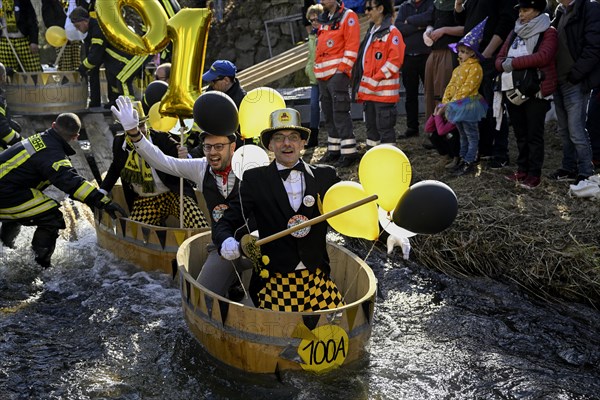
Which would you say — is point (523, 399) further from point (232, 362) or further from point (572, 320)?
point (232, 362)

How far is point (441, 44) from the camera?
846 centimetres

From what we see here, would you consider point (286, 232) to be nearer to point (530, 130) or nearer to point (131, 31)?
point (131, 31)

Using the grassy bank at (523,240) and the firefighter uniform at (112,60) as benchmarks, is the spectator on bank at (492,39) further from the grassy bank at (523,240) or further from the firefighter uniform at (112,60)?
the firefighter uniform at (112,60)

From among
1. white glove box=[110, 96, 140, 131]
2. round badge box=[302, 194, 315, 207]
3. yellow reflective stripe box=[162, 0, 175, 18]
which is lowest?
round badge box=[302, 194, 315, 207]

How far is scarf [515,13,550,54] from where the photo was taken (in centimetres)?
691

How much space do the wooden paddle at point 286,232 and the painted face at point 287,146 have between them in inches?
16.3

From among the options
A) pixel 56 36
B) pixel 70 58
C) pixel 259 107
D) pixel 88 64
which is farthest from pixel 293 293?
pixel 70 58

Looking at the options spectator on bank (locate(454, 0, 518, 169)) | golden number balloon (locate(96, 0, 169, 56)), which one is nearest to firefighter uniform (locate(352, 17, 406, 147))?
spectator on bank (locate(454, 0, 518, 169))

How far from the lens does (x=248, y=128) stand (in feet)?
19.0

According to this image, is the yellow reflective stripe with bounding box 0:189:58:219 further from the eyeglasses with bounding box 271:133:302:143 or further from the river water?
the eyeglasses with bounding box 271:133:302:143

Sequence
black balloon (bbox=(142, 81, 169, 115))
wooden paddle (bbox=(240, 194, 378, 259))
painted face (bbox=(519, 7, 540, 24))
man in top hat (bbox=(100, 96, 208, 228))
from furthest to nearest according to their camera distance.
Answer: black balloon (bbox=(142, 81, 169, 115))
painted face (bbox=(519, 7, 540, 24))
man in top hat (bbox=(100, 96, 208, 228))
wooden paddle (bbox=(240, 194, 378, 259))

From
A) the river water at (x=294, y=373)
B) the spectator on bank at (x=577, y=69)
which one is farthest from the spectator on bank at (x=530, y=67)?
the river water at (x=294, y=373)

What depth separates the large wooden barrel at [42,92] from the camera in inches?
425

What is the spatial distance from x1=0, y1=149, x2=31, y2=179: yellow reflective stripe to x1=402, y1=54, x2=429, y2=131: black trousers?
15.9 feet
